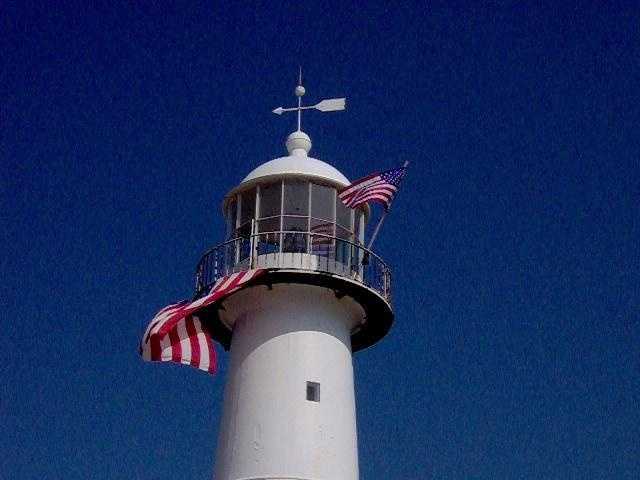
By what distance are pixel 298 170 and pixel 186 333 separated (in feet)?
15.4

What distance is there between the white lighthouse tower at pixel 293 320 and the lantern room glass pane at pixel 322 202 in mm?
24

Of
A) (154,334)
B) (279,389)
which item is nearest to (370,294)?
(279,389)

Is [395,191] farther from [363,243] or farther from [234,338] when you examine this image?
[234,338]

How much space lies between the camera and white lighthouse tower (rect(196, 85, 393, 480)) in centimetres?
2402

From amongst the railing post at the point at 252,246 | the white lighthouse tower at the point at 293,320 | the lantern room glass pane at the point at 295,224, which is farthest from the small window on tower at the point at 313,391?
the lantern room glass pane at the point at 295,224

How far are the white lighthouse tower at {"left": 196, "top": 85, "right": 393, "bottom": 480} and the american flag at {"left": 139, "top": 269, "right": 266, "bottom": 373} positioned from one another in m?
0.64

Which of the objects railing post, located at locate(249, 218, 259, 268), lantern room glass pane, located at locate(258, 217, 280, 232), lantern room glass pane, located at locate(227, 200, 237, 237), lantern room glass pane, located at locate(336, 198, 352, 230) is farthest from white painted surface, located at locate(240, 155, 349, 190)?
railing post, located at locate(249, 218, 259, 268)

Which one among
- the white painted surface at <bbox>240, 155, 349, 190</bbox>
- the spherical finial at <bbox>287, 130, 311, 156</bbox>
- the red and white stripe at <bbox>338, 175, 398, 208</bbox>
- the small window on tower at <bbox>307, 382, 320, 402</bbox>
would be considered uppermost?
the spherical finial at <bbox>287, 130, 311, 156</bbox>

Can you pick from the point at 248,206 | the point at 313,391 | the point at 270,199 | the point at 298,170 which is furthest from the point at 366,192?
the point at 313,391

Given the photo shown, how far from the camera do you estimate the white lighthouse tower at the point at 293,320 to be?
24016 millimetres

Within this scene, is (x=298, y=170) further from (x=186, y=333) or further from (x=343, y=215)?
(x=186, y=333)

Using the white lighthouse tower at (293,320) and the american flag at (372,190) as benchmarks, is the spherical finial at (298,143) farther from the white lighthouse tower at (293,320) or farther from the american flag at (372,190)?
the american flag at (372,190)

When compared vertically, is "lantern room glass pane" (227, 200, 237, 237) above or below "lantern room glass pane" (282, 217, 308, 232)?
above

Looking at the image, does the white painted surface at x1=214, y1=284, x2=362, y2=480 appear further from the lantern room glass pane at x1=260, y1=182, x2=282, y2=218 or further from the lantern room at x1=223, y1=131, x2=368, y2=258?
the lantern room glass pane at x1=260, y1=182, x2=282, y2=218
